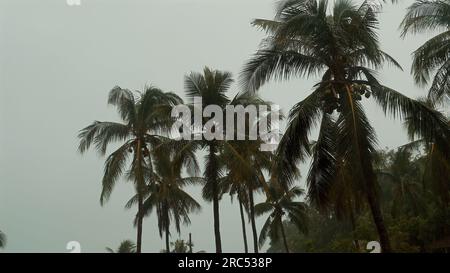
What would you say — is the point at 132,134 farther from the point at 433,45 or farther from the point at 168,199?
the point at 433,45

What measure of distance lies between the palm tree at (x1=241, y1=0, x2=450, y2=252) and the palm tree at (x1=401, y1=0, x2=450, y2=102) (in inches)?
108

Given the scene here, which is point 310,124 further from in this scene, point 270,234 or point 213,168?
point 270,234

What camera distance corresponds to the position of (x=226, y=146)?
15906mm

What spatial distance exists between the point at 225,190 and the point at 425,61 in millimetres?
13131

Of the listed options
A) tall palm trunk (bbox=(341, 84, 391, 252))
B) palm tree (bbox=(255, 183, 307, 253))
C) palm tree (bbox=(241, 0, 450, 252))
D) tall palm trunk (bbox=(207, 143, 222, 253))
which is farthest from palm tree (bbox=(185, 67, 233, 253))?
palm tree (bbox=(255, 183, 307, 253))

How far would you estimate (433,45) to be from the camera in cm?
1482

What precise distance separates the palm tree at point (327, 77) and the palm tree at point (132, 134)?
778 centimetres

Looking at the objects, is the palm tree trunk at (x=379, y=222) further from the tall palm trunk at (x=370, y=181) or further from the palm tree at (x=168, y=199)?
the palm tree at (x=168, y=199)

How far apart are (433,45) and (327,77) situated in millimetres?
4800

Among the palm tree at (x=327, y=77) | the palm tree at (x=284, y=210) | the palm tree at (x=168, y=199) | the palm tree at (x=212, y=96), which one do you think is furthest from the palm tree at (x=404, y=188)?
the palm tree at (x=327, y=77)

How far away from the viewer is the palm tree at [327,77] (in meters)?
11.0

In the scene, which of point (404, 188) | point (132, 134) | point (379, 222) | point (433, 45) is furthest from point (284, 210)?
point (379, 222)

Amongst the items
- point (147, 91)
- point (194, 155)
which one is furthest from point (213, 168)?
point (147, 91)
